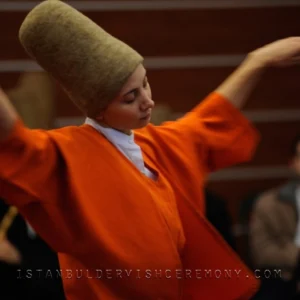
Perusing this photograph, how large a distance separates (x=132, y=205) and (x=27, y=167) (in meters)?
0.19

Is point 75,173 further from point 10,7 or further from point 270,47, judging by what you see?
point 10,7

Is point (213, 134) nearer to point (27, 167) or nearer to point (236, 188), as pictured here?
point (27, 167)

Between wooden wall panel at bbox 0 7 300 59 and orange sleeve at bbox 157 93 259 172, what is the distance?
1.58 meters

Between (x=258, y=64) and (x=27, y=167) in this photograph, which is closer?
(x=27, y=167)

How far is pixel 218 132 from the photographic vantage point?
1.33 m

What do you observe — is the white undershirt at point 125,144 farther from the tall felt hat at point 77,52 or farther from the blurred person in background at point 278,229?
the blurred person in background at point 278,229

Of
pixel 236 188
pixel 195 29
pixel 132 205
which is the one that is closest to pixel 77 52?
pixel 132 205

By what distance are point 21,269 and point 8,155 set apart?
3.70ft

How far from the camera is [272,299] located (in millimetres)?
2428

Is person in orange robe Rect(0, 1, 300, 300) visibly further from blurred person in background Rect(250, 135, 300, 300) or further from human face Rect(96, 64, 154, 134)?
blurred person in background Rect(250, 135, 300, 300)

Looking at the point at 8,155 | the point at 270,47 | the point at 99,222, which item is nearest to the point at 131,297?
the point at 99,222

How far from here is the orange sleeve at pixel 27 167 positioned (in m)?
1.02

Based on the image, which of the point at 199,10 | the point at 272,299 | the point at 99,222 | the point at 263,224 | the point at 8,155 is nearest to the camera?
the point at 8,155

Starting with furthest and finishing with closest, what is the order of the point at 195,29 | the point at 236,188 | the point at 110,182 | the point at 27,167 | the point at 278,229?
the point at 236,188
the point at 195,29
the point at 278,229
the point at 110,182
the point at 27,167
